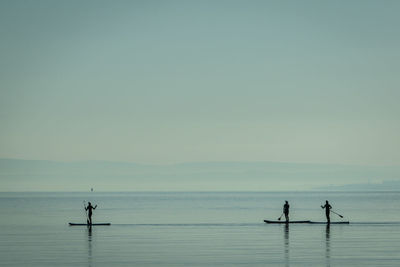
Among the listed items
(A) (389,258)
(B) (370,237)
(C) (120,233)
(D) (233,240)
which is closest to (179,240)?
(D) (233,240)

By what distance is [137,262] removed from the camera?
101ft

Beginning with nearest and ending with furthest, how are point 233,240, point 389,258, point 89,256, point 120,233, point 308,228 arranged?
point 389,258
point 89,256
point 233,240
point 120,233
point 308,228

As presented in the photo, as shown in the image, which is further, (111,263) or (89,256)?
(89,256)

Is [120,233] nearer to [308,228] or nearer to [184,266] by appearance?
[308,228]

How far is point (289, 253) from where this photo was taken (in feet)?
111

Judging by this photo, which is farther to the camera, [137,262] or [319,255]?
[319,255]

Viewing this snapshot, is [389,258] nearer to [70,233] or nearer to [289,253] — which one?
[289,253]

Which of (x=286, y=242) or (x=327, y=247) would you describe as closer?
(x=327, y=247)

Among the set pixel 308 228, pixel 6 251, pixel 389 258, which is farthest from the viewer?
pixel 308 228

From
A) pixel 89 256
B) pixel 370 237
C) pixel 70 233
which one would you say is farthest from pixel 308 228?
pixel 89 256

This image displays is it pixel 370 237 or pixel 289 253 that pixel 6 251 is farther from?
pixel 370 237

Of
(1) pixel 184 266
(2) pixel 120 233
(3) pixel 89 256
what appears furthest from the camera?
(2) pixel 120 233

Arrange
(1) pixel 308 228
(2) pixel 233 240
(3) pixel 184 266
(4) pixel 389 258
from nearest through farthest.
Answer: (3) pixel 184 266 < (4) pixel 389 258 < (2) pixel 233 240 < (1) pixel 308 228

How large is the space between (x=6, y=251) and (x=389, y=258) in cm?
1827
